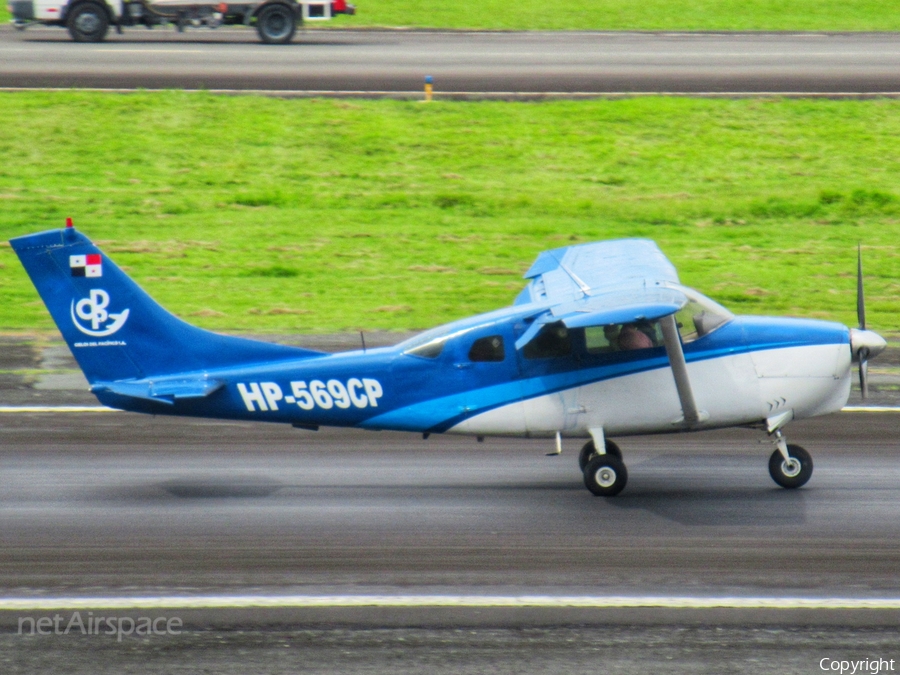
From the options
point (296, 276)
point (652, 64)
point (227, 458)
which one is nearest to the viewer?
point (227, 458)

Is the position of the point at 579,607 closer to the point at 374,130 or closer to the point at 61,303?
the point at 61,303

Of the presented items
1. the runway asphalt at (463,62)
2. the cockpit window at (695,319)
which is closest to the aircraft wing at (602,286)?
the cockpit window at (695,319)

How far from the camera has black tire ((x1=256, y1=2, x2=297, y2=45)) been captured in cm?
3422

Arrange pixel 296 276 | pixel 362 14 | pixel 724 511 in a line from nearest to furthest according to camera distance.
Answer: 1. pixel 724 511
2. pixel 296 276
3. pixel 362 14

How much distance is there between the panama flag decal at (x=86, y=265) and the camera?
12.1 m

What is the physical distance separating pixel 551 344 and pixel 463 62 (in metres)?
21.9

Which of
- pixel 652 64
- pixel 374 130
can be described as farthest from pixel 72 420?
pixel 652 64

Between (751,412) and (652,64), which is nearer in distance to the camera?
(751,412)

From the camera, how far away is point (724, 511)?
1210cm

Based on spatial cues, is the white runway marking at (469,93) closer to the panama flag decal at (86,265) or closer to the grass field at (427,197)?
the grass field at (427,197)

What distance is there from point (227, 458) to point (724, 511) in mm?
5694

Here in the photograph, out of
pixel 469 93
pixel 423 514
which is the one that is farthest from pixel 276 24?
pixel 423 514

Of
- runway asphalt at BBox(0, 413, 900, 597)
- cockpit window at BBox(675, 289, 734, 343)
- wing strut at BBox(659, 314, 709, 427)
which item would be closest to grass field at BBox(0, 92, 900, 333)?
runway asphalt at BBox(0, 413, 900, 597)

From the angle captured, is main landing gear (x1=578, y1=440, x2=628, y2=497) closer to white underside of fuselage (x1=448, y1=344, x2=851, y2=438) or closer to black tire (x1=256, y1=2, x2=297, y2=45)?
white underside of fuselage (x1=448, y1=344, x2=851, y2=438)
